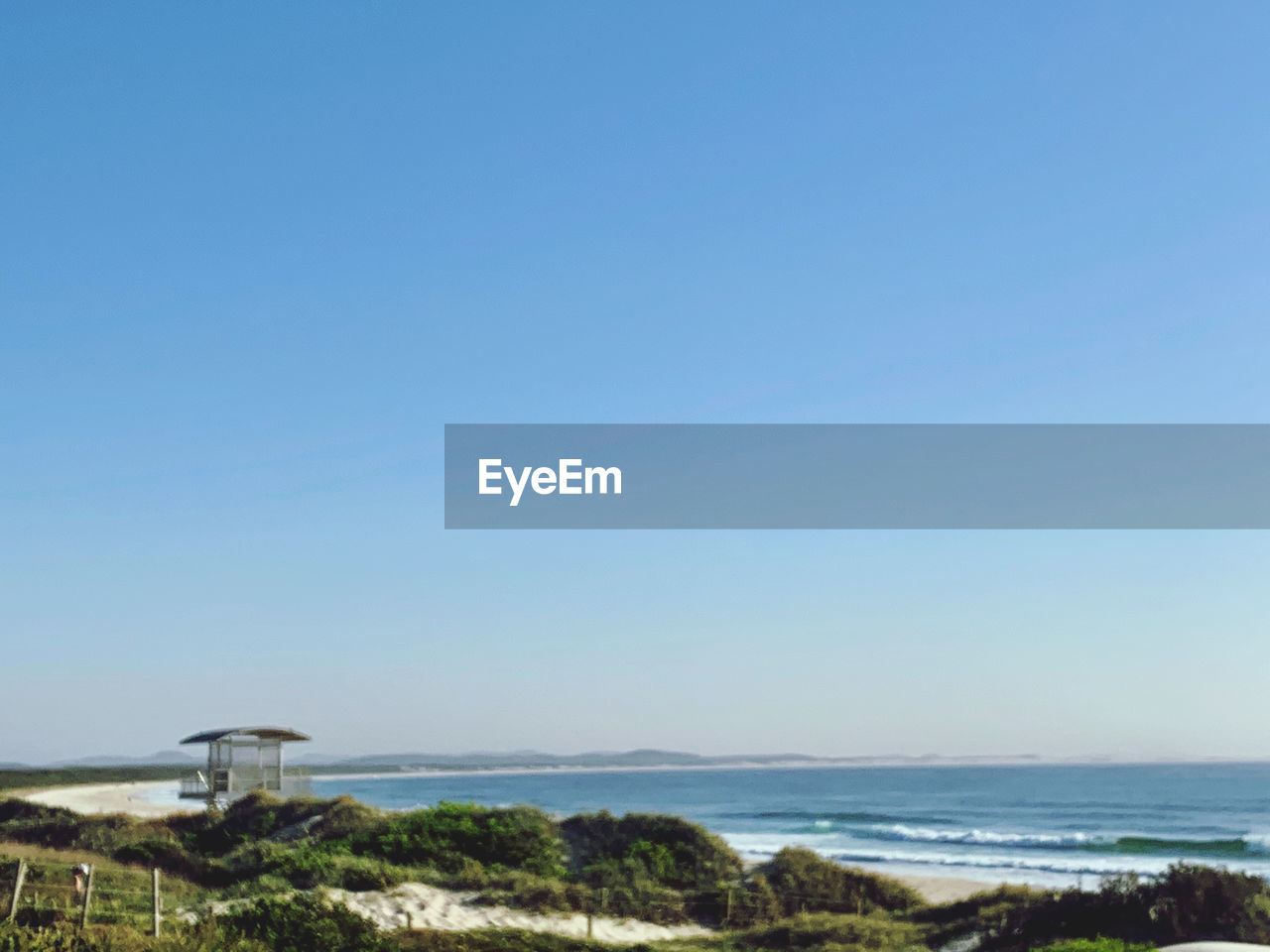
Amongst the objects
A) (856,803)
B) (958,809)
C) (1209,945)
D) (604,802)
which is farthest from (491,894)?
(604,802)

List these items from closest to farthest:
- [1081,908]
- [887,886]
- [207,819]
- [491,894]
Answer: [1081,908]
[491,894]
[887,886]
[207,819]

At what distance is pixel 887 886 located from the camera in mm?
28391

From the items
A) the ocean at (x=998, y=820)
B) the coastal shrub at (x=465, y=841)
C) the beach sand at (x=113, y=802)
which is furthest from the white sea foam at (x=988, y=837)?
the beach sand at (x=113, y=802)

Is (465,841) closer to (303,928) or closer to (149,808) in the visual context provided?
(303,928)

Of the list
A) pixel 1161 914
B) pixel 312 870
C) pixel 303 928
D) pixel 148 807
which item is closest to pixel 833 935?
pixel 1161 914

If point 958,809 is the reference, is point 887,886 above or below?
above

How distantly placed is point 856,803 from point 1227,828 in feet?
104

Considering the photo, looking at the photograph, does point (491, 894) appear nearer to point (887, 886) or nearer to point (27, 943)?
point (887, 886)

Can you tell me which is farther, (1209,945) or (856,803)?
(856,803)

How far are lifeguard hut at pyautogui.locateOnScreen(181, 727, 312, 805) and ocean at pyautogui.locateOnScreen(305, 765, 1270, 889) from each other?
1317cm

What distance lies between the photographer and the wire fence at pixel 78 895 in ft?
55.7

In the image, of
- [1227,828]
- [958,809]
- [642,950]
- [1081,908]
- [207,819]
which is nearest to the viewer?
[642,950]

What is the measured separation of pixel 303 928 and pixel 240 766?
1245 inches

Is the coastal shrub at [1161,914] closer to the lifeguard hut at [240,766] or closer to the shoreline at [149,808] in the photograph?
the shoreline at [149,808]
